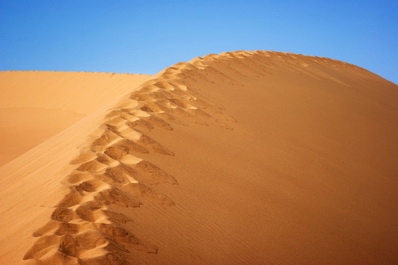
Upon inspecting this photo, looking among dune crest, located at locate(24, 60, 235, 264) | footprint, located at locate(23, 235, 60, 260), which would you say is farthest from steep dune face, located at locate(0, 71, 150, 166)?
footprint, located at locate(23, 235, 60, 260)

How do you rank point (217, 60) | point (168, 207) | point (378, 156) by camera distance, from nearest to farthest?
1. point (168, 207)
2. point (378, 156)
3. point (217, 60)

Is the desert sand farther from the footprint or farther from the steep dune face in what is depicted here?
the steep dune face

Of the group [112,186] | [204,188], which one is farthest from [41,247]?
[204,188]

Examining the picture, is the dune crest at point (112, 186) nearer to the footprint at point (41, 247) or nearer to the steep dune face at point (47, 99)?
the footprint at point (41, 247)

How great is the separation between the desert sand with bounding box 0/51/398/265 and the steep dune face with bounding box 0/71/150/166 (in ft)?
24.0

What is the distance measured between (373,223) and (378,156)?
1.72m

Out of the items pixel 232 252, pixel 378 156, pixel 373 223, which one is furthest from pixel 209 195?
pixel 378 156

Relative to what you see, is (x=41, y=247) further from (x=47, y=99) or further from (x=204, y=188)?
(x=47, y=99)

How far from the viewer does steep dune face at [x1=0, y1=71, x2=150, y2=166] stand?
12008 millimetres

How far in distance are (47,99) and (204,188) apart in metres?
18.3

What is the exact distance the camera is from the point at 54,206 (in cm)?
214

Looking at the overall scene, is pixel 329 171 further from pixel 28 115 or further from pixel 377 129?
pixel 28 115

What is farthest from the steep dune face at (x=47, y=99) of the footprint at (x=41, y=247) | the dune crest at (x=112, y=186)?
the footprint at (x=41, y=247)

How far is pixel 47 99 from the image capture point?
749 inches
